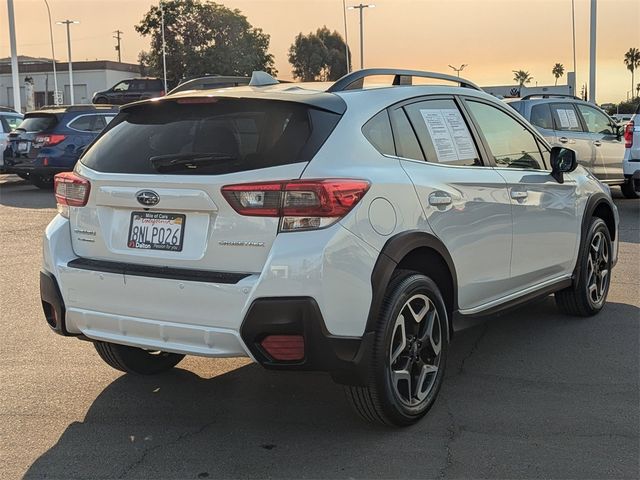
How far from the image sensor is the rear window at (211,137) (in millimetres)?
3445

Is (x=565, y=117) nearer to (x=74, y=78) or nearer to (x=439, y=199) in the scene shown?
(x=439, y=199)

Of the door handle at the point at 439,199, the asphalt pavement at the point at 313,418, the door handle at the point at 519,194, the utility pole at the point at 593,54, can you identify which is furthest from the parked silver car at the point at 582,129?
the utility pole at the point at 593,54

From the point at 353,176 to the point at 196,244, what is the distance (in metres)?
0.77

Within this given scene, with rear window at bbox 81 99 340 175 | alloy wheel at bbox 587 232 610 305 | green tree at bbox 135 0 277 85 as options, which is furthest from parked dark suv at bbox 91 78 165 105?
rear window at bbox 81 99 340 175

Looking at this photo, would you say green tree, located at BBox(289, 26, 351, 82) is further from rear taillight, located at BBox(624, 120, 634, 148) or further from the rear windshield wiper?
the rear windshield wiper

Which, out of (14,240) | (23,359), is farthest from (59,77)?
(23,359)

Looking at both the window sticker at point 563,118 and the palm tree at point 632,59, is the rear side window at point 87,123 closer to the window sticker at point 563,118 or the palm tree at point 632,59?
the window sticker at point 563,118

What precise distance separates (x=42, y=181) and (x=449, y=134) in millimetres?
13799

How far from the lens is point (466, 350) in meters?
Answer: 5.09

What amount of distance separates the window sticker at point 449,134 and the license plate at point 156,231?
1.52m

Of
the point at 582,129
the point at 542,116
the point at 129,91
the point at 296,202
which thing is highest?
the point at 129,91

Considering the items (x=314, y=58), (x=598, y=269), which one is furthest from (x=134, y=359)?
(x=314, y=58)

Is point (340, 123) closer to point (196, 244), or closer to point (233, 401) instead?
point (196, 244)

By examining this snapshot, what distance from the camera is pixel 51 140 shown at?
15312 millimetres
